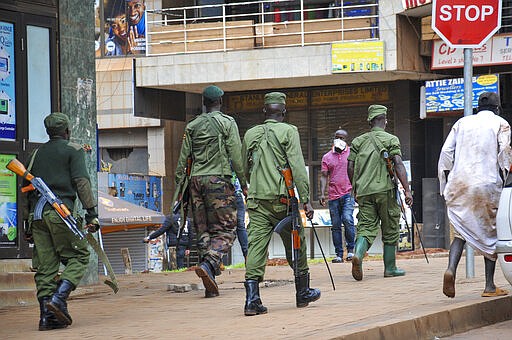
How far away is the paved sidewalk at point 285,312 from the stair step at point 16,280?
0.50m

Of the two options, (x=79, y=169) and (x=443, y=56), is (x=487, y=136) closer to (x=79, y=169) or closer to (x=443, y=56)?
(x=79, y=169)

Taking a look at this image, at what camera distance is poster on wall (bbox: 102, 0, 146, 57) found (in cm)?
2970

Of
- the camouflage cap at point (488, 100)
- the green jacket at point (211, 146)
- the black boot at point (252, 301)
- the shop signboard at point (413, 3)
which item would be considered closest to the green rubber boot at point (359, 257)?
the green jacket at point (211, 146)

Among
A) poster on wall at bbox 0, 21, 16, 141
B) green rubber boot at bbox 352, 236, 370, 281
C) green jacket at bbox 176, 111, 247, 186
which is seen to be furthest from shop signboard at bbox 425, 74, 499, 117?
green jacket at bbox 176, 111, 247, 186

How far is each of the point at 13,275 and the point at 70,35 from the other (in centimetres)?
288

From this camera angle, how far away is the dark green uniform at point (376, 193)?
40.6 ft

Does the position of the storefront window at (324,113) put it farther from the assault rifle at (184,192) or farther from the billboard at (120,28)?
the assault rifle at (184,192)

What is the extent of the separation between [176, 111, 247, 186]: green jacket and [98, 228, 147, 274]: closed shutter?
1209 centimetres

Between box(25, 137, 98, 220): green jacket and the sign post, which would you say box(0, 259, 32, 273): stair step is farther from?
the sign post

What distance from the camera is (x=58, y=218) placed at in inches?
347

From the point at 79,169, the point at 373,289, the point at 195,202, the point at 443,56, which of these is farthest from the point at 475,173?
the point at 443,56

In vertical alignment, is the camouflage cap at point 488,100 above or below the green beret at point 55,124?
above

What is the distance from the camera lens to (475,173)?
9820 millimetres

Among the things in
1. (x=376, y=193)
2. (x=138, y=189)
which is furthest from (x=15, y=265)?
(x=138, y=189)
